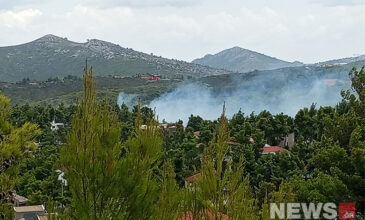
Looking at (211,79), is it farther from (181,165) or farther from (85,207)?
(85,207)

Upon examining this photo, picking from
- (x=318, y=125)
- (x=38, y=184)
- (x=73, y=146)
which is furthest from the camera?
(x=318, y=125)

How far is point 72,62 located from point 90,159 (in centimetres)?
14208

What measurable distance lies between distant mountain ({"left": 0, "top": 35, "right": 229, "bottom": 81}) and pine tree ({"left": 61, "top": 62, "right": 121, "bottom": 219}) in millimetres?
117559

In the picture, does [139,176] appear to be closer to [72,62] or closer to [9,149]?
[9,149]

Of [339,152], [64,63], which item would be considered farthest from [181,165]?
[64,63]

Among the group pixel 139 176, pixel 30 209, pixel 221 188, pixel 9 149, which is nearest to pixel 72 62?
pixel 30 209

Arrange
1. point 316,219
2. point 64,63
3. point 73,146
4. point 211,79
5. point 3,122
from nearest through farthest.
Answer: point 73,146
point 3,122
point 316,219
point 211,79
point 64,63

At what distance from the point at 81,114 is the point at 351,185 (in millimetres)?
8820

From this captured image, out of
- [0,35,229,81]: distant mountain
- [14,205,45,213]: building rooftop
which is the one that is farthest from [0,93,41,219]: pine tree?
[0,35,229,81]: distant mountain

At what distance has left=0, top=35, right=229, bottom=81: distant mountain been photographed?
425ft

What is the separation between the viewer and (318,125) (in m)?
25.5

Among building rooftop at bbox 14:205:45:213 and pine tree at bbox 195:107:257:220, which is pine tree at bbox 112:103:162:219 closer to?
pine tree at bbox 195:107:257:220

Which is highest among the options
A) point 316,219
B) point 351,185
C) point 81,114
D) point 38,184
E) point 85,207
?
point 81,114

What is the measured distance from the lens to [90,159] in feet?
12.6
